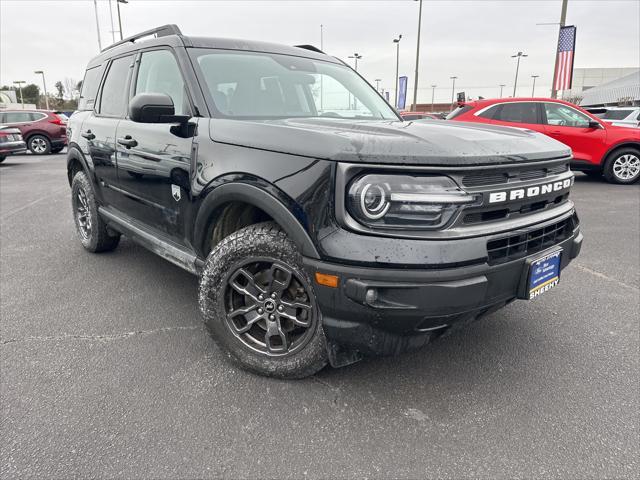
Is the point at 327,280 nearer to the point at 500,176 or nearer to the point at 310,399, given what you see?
the point at 310,399

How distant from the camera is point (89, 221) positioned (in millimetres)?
4473

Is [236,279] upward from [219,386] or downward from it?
upward

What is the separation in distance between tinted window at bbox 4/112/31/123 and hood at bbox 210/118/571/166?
17347 mm

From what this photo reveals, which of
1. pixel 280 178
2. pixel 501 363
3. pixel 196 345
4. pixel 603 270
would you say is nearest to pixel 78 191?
pixel 196 345

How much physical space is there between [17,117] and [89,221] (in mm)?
15025

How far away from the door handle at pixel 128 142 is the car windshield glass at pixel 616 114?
562 inches

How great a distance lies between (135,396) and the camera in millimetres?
2271

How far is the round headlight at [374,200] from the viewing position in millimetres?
1830

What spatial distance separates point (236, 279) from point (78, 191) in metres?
A: 3.02

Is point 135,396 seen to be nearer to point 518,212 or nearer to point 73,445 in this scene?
point 73,445

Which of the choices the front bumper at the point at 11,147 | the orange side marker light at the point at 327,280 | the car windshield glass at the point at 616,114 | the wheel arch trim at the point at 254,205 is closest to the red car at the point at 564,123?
the car windshield glass at the point at 616,114

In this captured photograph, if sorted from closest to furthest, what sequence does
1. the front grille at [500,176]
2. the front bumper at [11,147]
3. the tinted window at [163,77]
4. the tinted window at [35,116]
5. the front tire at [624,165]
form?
the front grille at [500,176] → the tinted window at [163,77] → the front tire at [624,165] → the front bumper at [11,147] → the tinted window at [35,116]

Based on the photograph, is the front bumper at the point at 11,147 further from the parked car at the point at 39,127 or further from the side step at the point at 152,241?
the side step at the point at 152,241

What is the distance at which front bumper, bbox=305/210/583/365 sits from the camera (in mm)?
1796
